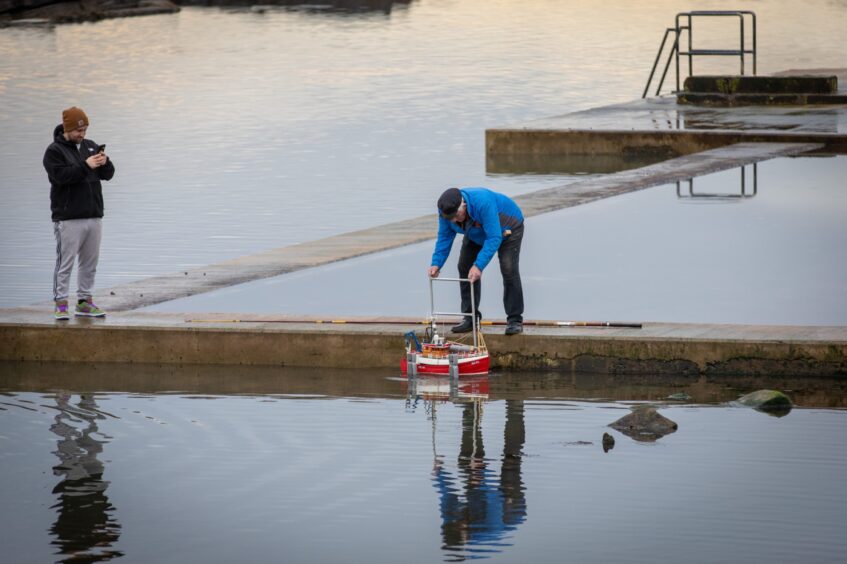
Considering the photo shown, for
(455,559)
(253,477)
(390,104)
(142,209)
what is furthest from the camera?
(390,104)

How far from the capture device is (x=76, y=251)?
518 inches

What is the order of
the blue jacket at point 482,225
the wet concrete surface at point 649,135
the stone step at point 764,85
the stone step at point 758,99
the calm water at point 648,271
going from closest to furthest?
the blue jacket at point 482,225 → the calm water at point 648,271 → the wet concrete surface at point 649,135 → the stone step at point 758,99 → the stone step at point 764,85

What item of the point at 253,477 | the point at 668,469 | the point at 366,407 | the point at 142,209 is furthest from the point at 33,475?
the point at 142,209

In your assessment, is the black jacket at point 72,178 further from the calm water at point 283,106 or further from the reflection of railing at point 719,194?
the reflection of railing at point 719,194

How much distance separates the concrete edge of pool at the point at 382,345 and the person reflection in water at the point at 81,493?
4.06ft

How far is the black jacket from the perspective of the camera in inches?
507

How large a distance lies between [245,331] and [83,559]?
4.47 meters

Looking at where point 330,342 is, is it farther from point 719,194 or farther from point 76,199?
point 719,194

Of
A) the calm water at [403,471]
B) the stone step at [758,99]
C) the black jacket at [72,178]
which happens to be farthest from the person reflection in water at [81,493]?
the stone step at [758,99]

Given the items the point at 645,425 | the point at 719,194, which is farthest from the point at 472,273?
the point at 719,194

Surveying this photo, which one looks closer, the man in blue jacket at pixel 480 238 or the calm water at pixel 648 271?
the man in blue jacket at pixel 480 238

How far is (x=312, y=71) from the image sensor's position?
50875 mm

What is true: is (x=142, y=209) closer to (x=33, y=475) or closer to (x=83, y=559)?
(x=33, y=475)

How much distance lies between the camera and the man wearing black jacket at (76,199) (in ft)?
42.2
